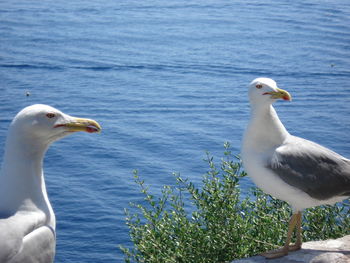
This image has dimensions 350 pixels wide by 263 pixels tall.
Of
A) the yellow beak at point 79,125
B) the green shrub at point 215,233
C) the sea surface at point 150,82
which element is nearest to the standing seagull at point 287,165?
the green shrub at point 215,233

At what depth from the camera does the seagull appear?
231 centimetres

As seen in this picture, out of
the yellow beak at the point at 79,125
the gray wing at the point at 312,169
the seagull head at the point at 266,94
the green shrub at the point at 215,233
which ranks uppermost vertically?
the seagull head at the point at 266,94

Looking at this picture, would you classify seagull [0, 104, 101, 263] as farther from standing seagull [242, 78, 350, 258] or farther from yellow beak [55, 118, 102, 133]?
standing seagull [242, 78, 350, 258]

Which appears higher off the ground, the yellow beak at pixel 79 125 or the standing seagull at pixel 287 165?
the yellow beak at pixel 79 125

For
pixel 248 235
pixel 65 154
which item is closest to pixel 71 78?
pixel 65 154

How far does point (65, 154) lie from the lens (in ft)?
20.9

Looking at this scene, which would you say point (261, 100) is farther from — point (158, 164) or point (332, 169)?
point (158, 164)

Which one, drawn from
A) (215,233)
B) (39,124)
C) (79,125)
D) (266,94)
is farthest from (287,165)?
(39,124)

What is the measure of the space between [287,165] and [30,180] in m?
1.16

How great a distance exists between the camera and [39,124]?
2.39m

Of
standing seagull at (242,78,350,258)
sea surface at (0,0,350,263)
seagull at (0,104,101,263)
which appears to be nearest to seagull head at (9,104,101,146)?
seagull at (0,104,101,263)

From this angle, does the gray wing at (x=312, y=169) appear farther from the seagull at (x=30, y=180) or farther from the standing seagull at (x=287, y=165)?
the seagull at (x=30, y=180)

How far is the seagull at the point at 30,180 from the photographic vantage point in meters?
2.31

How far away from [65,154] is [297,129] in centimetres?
240
